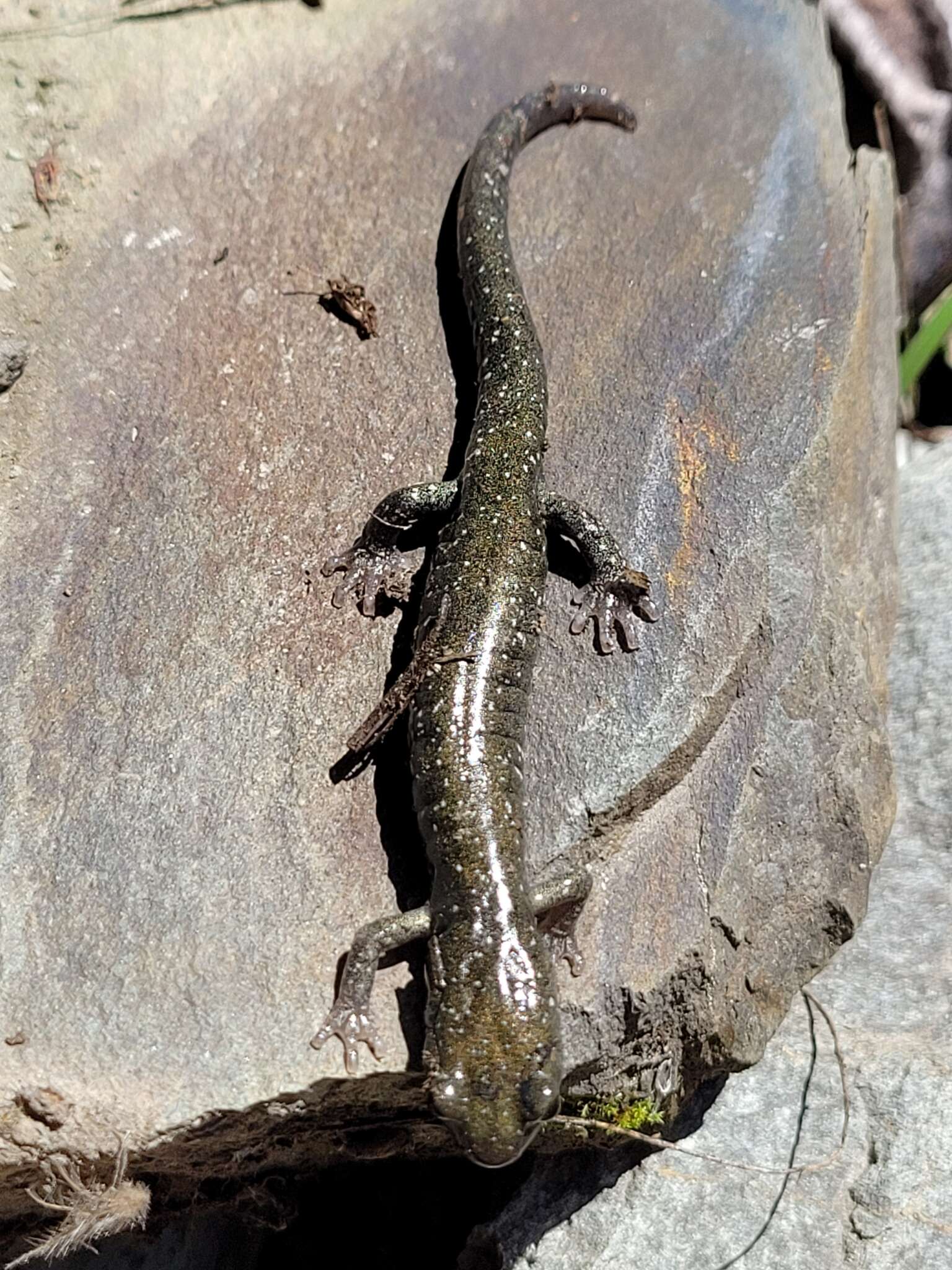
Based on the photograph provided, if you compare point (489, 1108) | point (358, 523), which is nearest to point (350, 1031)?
point (489, 1108)

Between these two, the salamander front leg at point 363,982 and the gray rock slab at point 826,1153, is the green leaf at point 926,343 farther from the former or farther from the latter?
the salamander front leg at point 363,982

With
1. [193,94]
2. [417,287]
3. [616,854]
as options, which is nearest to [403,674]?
[616,854]

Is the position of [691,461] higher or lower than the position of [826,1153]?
higher

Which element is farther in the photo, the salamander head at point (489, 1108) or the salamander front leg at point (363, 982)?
the salamander front leg at point (363, 982)

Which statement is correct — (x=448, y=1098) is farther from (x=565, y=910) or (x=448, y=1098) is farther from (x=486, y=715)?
(x=486, y=715)

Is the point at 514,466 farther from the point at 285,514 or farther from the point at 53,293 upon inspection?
the point at 53,293

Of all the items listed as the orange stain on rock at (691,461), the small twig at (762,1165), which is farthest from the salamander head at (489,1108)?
the orange stain on rock at (691,461)

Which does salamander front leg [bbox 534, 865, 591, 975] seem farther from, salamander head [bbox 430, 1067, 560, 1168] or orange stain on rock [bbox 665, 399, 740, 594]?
orange stain on rock [bbox 665, 399, 740, 594]
